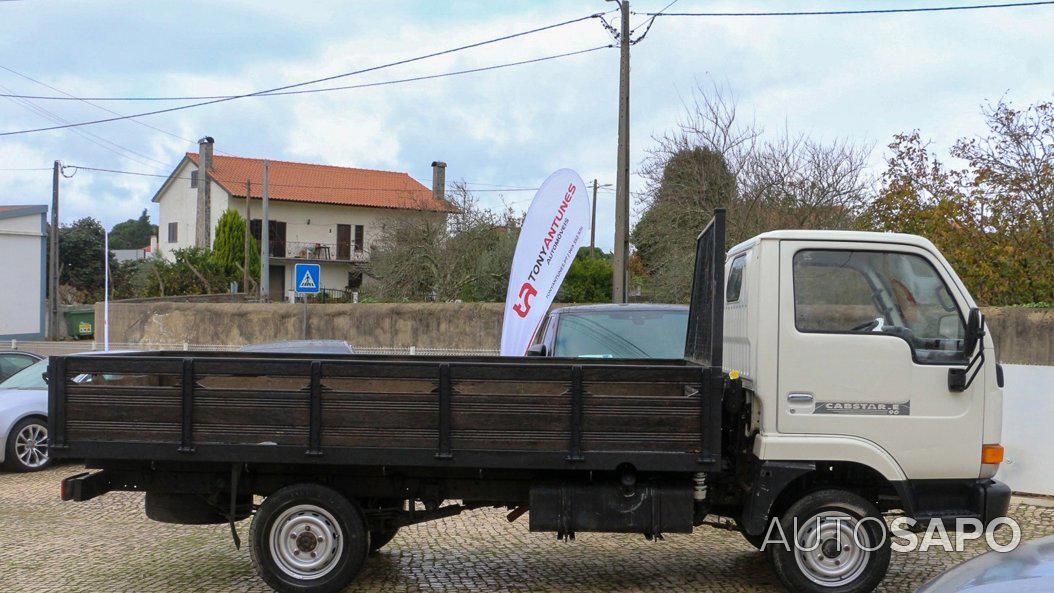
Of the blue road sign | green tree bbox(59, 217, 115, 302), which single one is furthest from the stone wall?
green tree bbox(59, 217, 115, 302)

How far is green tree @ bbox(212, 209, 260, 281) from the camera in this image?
5256cm

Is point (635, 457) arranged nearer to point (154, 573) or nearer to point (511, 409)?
point (511, 409)

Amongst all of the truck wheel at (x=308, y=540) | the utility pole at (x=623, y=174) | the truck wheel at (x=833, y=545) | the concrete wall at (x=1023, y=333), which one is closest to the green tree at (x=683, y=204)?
the utility pole at (x=623, y=174)

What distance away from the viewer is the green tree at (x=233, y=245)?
5256 cm

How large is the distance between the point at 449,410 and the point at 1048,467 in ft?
22.9

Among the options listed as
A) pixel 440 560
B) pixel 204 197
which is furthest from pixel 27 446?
pixel 204 197

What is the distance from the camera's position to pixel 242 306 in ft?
87.2

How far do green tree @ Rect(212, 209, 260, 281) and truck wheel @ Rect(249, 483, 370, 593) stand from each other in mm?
48724

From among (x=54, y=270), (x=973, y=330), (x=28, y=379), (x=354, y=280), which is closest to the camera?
(x=973, y=330)

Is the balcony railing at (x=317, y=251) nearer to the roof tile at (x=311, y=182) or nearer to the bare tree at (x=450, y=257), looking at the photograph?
the roof tile at (x=311, y=182)

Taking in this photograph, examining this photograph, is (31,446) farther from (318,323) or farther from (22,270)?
(22,270)

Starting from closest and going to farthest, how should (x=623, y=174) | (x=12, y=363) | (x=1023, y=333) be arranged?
(x=12, y=363) < (x=1023, y=333) < (x=623, y=174)

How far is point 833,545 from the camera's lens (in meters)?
5.66

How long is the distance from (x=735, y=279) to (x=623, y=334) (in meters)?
2.90
